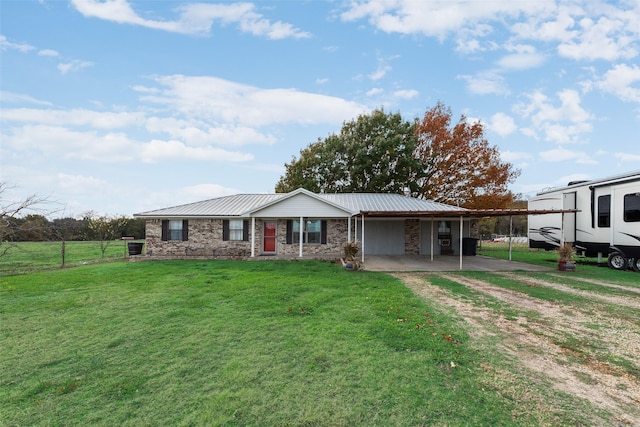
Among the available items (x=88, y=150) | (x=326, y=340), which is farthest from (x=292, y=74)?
(x=326, y=340)

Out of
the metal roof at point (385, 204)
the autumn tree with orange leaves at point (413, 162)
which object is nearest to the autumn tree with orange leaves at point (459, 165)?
the autumn tree with orange leaves at point (413, 162)

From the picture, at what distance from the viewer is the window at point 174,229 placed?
56.5 feet

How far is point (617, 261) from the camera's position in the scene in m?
13.2

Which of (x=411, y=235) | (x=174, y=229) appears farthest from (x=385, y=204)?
(x=174, y=229)

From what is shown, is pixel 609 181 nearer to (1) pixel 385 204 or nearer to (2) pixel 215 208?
(1) pixel 385 204

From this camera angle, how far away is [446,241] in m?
18.7

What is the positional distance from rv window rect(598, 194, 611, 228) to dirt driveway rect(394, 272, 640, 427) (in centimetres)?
545

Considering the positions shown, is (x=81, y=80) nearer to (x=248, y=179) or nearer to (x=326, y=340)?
(x=326, y=340)

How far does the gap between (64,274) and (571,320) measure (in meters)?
14.9

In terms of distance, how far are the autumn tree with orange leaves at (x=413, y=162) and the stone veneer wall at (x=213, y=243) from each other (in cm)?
1095

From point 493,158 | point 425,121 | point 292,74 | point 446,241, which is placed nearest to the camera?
point 292,74

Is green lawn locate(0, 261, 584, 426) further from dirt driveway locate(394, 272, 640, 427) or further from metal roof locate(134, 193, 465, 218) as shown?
metal roof locate(134, 193, 465, 218)

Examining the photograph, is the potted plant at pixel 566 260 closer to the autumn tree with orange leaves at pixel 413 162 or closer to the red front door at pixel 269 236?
the autumn tree with orange leaves at pixel 413 162

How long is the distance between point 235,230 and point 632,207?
58.2 feet
